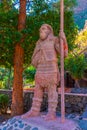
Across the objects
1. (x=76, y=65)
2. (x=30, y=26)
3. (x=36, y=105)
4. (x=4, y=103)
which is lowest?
(x=4, y=103)

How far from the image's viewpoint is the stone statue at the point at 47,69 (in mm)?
6832

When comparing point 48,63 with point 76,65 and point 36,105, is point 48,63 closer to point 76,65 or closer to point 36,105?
point 36,105

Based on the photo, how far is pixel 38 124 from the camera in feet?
21.3

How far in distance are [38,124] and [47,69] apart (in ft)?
3.64

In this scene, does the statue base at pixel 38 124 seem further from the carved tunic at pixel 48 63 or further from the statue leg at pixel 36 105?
the carved tunic at pixel 48 63

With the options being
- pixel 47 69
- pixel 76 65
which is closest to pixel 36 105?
pixel 47 69

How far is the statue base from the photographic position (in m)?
6.32

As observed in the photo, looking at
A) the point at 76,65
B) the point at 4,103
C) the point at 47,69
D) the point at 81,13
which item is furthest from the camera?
the point at 81,13

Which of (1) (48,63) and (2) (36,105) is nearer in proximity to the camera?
(1) (48,63)

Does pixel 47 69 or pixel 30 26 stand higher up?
pixel 30 26

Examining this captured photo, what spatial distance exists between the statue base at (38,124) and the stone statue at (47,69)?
167mm

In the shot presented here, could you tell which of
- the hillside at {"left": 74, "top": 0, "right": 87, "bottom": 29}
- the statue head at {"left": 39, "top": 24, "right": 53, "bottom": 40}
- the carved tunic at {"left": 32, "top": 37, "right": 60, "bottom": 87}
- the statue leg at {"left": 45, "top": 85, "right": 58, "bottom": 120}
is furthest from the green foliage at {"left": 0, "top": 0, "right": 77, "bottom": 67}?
the hillside at {"left": 74, "top": 0, "right": 87, "bottom": 29}

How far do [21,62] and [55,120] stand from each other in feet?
14.0

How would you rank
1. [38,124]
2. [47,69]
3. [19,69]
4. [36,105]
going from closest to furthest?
[38,124]
[47,69]
[36,105]
[19,69]
